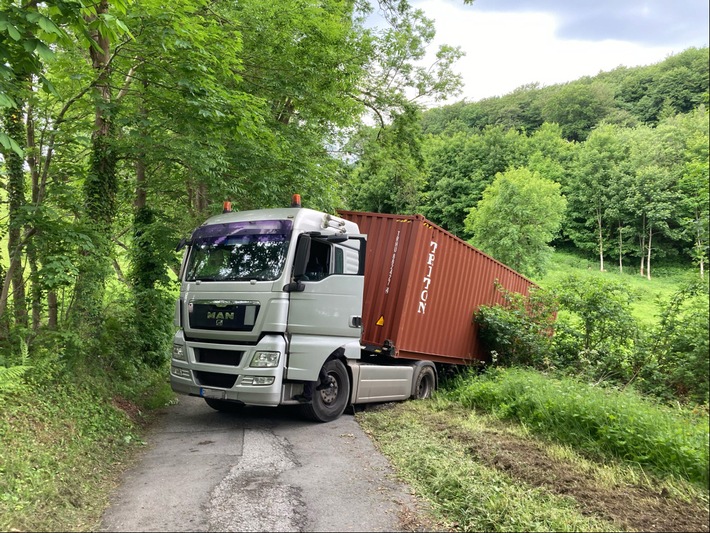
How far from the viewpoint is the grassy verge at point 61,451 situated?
337 centimetres

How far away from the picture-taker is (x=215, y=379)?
6.01m

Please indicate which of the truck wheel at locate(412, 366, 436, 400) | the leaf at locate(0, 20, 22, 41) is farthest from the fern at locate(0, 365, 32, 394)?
the truck wheel at locate(412, 366, 436, 400)

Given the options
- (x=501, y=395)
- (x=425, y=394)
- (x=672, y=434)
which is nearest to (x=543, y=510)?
(x=672, y=434)

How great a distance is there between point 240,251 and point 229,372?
164 centimetres

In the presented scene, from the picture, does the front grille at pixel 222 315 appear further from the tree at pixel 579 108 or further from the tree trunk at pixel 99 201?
the tree at pixel 579 108

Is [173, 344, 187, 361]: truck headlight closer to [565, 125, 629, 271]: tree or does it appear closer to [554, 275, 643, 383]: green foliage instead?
[554, 275, 643, 383]: green foliage

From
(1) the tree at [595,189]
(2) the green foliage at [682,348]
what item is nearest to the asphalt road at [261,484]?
(2) the green foliage at [682,348]

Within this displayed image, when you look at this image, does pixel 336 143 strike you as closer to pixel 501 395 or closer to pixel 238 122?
pixel 238 122

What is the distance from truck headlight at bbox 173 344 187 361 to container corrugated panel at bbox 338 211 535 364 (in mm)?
2938

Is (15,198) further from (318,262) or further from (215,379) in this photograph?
(318,262)

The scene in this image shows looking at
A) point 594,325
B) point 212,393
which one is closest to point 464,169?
point 594,325

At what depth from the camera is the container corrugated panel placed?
7.70 metres

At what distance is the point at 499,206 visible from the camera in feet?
105

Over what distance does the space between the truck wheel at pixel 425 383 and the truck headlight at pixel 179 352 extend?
425 centimetres
